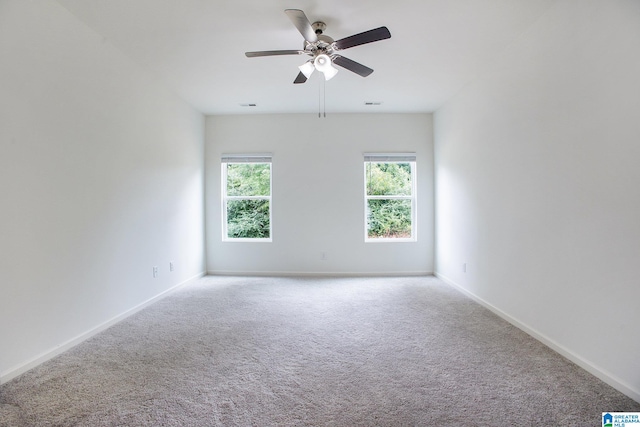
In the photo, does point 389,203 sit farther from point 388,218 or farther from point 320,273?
point 320,273

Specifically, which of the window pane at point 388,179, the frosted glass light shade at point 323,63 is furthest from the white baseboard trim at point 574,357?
the frosted glass light shade at point 323,63

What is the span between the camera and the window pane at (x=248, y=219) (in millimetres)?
4590

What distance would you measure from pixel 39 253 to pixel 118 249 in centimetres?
73

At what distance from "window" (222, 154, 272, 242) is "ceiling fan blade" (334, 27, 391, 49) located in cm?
273

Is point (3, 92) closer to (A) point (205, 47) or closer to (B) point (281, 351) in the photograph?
(A) point (205, 47)

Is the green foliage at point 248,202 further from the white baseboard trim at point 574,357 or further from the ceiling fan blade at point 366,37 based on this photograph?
the white baseboard trim at point 574,357

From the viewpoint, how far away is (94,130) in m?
2.41

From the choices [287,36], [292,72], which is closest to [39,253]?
[287,36]

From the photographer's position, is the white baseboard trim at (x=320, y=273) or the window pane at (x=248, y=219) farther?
the window pane at (x=248, y=219)

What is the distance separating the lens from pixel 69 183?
2180 millimetres

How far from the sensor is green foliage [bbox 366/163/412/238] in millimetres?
4535

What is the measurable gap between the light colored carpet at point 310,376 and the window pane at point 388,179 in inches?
84.7

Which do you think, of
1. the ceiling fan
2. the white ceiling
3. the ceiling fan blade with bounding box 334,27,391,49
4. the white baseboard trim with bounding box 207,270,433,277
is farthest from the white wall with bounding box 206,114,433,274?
the ceiling fan blade with bounding box 334,27,391,49

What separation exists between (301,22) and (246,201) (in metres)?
3.17
